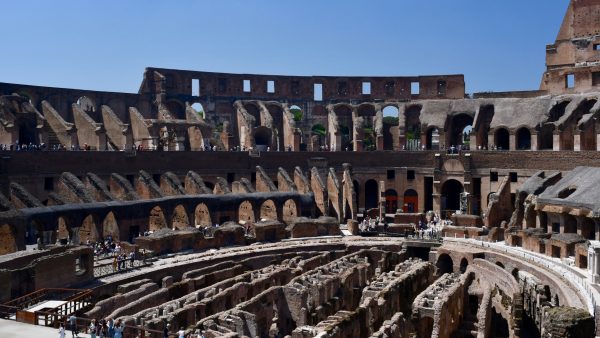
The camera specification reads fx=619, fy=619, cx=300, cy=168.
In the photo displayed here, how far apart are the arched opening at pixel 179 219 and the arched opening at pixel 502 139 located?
87.1 ft

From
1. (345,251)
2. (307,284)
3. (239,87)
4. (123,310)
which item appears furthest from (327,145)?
(123,310)

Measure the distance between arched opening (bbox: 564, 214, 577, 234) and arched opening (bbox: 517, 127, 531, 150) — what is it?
15.5 m

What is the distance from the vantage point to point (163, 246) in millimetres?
34812

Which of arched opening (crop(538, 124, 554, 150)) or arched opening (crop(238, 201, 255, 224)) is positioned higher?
arched opening (crop(538, 124, 554, 150))

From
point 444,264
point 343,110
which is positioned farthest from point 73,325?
point 343,110

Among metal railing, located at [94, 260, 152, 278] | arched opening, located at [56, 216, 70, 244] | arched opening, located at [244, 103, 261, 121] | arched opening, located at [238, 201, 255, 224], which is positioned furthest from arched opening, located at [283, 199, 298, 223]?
arched opening, located at [56, 216, 70, 244]

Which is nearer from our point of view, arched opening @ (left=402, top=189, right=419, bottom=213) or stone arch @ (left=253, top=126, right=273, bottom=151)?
arched opening @ (left=402, top=189, right=419, bottom=213)

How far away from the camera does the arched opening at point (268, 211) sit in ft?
142

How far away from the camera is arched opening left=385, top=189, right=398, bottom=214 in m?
51.3

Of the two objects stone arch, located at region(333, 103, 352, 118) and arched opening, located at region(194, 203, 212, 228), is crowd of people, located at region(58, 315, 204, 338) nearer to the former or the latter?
arched opening, located at region(194, 203, 212, 228)

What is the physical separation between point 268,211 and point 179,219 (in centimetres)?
675

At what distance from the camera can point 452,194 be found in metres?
51.8

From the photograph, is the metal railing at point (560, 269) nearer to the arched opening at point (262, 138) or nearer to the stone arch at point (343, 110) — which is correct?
the arched opening at point (262, 138)

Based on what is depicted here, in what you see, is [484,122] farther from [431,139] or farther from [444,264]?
[444,264]
